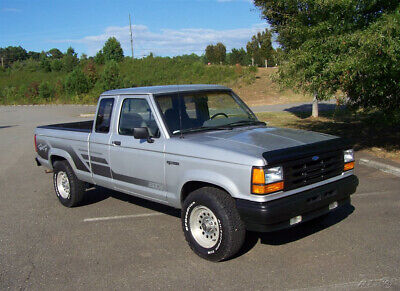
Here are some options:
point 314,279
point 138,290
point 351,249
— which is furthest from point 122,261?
point 351,249

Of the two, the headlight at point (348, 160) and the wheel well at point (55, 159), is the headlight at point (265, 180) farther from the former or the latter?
the wheel well at point (55, 159)

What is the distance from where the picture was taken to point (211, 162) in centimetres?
442

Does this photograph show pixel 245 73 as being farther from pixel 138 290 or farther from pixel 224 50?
pixel 138 290

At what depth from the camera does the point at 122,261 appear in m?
4.66

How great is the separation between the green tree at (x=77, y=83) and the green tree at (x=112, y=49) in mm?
11886

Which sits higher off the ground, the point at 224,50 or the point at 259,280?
the point at 224,50

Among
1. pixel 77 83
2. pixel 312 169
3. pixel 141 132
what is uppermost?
pixel 77 83

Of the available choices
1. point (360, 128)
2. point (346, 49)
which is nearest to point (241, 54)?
point (360, 128)

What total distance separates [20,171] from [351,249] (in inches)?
316

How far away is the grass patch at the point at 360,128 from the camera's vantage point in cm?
1035

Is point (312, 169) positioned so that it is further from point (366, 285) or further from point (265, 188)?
point (366, 285)

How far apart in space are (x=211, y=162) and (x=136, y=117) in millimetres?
1599

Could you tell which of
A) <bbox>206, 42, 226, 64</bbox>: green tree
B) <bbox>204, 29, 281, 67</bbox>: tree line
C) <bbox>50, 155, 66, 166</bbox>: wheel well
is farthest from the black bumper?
<bbox>206, 42, 226, 64</bbox>: green tree

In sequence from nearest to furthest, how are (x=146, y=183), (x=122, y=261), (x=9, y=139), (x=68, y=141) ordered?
1. (x=122, y=261)
2. (x=146, y=183)
3. (x=68, y=141)
4. (x=9, y=139)
